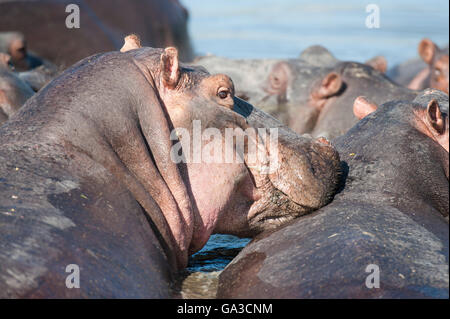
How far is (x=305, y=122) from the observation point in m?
7.73

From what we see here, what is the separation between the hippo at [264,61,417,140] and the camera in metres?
7.28

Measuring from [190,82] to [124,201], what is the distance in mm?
766

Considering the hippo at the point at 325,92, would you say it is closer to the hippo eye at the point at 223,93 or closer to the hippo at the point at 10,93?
the hippo at the point at 10,93

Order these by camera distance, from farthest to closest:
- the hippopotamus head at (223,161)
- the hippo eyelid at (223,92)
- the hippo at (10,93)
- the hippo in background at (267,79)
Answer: the hippo in background at (267,79), the hippo at (10,93), the hippo eyelid at (223,92), the hippopotamus head at (223,161)

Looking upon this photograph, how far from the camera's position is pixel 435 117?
Answer: 13.6 feet

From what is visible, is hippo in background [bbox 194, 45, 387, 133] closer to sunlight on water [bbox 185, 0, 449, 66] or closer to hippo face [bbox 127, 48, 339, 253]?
hippo face [bbox 127, 48, 339, 253]

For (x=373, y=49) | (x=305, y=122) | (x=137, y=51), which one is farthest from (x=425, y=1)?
(x=137, y=51)

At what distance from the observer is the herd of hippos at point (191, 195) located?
2.95 meters

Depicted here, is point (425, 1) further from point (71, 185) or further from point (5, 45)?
point (71, 185)

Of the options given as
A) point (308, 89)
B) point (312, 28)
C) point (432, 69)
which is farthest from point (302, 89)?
point (312, 28)

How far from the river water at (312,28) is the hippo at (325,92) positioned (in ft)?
22.8
